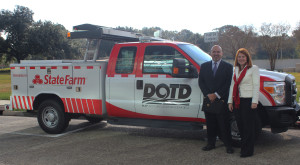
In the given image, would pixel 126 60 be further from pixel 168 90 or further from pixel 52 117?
pixel 52 117

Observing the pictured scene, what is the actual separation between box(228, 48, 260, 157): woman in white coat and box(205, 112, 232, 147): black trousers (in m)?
0.25

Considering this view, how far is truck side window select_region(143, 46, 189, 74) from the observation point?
6080mm

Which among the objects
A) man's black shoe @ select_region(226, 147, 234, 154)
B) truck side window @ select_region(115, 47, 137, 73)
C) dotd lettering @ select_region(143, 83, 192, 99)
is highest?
truck side window @ select_region(115, 47, 137, 73)

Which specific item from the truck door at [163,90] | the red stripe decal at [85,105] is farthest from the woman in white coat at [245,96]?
the red stripe decal at [85,105]

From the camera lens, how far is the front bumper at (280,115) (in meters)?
5.24

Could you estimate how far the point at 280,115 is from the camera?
5.25 metres

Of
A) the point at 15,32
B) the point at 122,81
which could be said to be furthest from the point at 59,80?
the point at 15,32

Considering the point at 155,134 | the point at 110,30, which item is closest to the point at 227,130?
the point at 155,134

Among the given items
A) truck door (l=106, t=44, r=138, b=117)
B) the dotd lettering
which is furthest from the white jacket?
truck door (l=106, t=44, r=138, b=117)

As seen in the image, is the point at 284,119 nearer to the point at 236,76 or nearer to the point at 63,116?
the point at 236,76

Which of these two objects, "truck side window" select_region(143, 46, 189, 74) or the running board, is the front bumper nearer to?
the running board

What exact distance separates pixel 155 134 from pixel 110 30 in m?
2.59

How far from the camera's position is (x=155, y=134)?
23.2ft

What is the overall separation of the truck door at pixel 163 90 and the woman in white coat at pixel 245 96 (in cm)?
87
